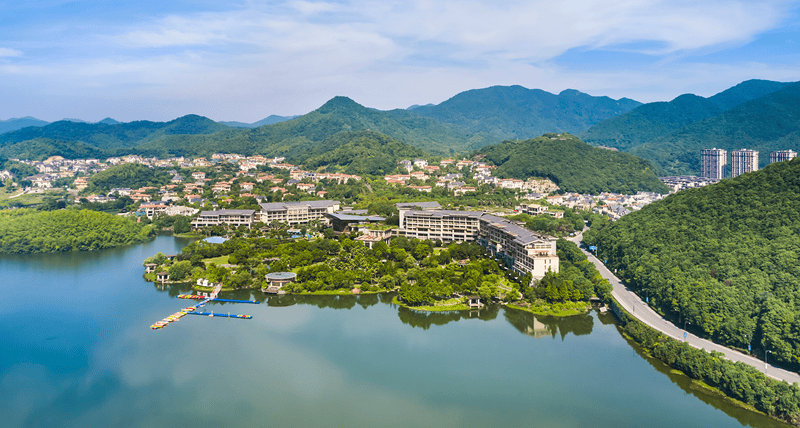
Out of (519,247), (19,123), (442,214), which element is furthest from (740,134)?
(19,123)

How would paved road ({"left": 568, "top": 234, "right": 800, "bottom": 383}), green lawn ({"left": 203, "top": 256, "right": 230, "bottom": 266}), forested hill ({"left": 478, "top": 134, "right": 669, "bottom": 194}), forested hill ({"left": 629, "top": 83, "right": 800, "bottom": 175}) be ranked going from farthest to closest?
forested hill ({"left": 629, "top": 83, "right": 800, "bottom": 175}) < forested hill ({"left": 478, "top": 134, "right": 669, "bottom": 194}) < green lawn ({"left": 203, "top": 256, "right": 230, "bottom": 266}) < paved road ({"left": 568, "top": 234, "right": 800, "bottom": 383})

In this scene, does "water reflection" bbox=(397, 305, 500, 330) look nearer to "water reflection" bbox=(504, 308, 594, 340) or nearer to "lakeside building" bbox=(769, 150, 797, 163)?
"water reflection" bbox=(504, 308, 594, 340)

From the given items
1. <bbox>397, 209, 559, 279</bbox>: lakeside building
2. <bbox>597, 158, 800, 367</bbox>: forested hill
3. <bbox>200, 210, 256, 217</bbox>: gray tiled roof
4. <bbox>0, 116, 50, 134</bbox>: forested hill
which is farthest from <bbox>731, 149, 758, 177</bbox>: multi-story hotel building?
<bbox>0, 116, 50, 134</bbox>: forested hill

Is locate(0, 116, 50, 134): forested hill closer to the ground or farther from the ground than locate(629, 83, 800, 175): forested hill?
farther from the ground

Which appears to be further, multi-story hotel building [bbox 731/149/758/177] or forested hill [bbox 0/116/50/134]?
forested hill [bbox 0/116/50/134]

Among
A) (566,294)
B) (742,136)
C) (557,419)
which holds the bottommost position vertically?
(557,419)

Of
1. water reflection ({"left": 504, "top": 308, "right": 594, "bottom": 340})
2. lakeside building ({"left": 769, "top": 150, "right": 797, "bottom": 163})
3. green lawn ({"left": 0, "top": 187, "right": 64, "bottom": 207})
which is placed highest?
lakeside building ({"left": 769, "top": 150, "right": 797, "bottom": 163})

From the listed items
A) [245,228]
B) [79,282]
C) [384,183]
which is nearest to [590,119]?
[384,183]

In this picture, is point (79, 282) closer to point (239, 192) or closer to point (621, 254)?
point (239, 192)
